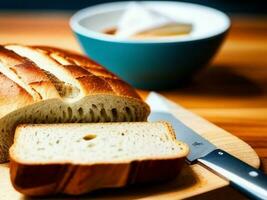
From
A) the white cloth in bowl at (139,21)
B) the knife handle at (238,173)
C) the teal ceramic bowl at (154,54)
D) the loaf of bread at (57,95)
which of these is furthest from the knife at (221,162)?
the white cloth in bowl at (139,21)

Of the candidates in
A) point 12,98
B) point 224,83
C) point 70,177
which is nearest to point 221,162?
point 70,177

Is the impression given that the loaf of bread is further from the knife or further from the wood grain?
the wood grain

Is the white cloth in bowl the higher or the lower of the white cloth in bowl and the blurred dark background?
the higher

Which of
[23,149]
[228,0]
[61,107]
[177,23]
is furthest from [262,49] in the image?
[23,149]

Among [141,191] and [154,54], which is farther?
[154,54]

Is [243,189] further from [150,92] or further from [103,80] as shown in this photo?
[150,92]

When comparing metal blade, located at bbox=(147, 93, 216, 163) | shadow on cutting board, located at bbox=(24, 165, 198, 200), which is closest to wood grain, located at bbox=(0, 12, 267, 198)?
metal blade, located at bbox=(147, 93, 216, 163)

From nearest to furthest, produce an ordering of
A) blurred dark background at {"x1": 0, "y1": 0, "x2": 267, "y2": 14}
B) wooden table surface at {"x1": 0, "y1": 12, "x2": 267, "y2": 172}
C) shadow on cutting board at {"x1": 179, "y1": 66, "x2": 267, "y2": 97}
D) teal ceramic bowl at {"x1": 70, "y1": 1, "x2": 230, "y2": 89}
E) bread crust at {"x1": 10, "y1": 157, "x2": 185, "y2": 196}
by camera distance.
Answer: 1. bread crust at {"x1": 10, "y1": 157, "x2": 185, "y2": 196}
2. wooden table surface at {"x1": 0, "y1": 12, "x2": 267, "y2": 172}
3. teal ceramic bowl at {"x1": 70, "y1": 1, "x2": 230, "y2": 89}
4. shadow on cutting board at {"x1": 179, "y1": 66, "x2": 267, "y2": 97}
5. blurred dark background at {"x1": 0, "y1": 0, "x2": 267, "y2": 14}

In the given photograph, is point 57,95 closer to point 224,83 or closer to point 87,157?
point 87,157
